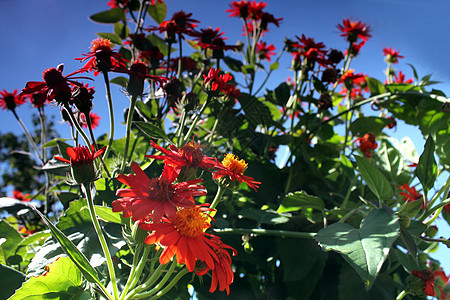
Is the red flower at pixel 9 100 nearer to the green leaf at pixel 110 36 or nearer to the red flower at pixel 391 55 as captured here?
the green leaf at pixel 110 36

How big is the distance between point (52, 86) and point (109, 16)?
52 cm

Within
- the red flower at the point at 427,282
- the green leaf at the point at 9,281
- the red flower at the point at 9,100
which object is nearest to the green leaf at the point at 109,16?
the red flower at the point at 9,100

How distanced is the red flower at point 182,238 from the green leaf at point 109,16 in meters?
0.71

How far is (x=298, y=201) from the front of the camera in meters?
0.65

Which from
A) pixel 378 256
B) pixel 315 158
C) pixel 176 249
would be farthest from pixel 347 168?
pixel 176 249

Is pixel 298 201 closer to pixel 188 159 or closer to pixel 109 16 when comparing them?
pixel 188 159

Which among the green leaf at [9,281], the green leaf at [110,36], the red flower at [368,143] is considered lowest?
the green leaf at [9,281]

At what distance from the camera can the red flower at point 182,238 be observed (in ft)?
1.12

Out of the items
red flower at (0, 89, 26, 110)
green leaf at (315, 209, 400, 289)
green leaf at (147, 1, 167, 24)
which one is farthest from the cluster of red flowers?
red flower at (0, 89, 26, 110)

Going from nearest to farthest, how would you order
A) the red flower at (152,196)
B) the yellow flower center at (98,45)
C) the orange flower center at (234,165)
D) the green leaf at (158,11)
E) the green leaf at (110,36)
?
the red flower at (152,196), the orange flower center at (234,165), the yellow flower center at (98,45), the green leaf at (110,36), the green leaf at (158,11)

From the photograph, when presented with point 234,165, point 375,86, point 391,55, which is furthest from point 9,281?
point 391,55

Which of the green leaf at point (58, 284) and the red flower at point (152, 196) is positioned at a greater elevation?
the red flower at point (152, 196)

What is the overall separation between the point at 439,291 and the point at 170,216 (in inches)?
26.7

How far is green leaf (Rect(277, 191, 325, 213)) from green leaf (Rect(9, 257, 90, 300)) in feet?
1.15
